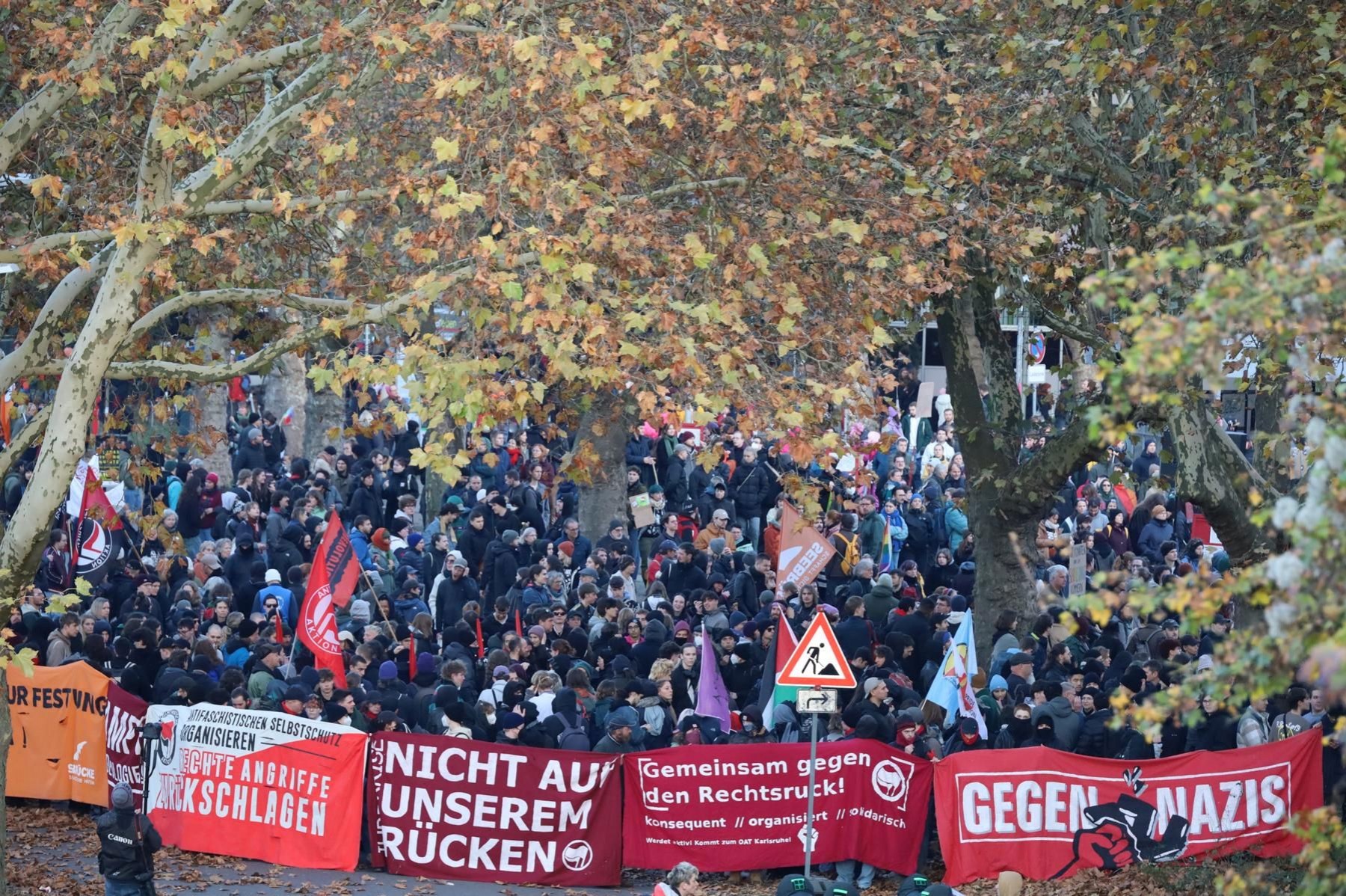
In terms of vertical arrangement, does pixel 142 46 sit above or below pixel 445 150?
above

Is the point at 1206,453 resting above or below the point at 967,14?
below

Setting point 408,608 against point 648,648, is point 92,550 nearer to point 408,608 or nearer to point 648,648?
point 408,608

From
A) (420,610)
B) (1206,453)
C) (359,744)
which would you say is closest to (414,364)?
(359,744)

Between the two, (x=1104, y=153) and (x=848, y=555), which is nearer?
(x=1104, y=153)

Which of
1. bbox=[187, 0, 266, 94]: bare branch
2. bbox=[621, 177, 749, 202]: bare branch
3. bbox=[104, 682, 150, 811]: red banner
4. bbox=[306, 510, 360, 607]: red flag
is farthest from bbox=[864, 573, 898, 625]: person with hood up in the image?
bbox=[187, 0, 266, 94]: bare branch

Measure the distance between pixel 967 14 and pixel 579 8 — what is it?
4238mm

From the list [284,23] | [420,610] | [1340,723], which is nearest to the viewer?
[1340,723]

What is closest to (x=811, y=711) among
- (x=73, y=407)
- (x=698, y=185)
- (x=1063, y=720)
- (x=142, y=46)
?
(x=1063, y=720)

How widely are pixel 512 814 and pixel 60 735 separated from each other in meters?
4.47

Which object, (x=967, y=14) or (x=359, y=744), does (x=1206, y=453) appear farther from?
(x=359, y=744)

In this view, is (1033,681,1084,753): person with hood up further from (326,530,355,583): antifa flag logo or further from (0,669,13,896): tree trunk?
(0,669,13,896): tree trunk

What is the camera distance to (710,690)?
16047 mm

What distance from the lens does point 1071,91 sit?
14.6 metres

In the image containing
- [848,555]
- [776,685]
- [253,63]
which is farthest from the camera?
[848,555]
